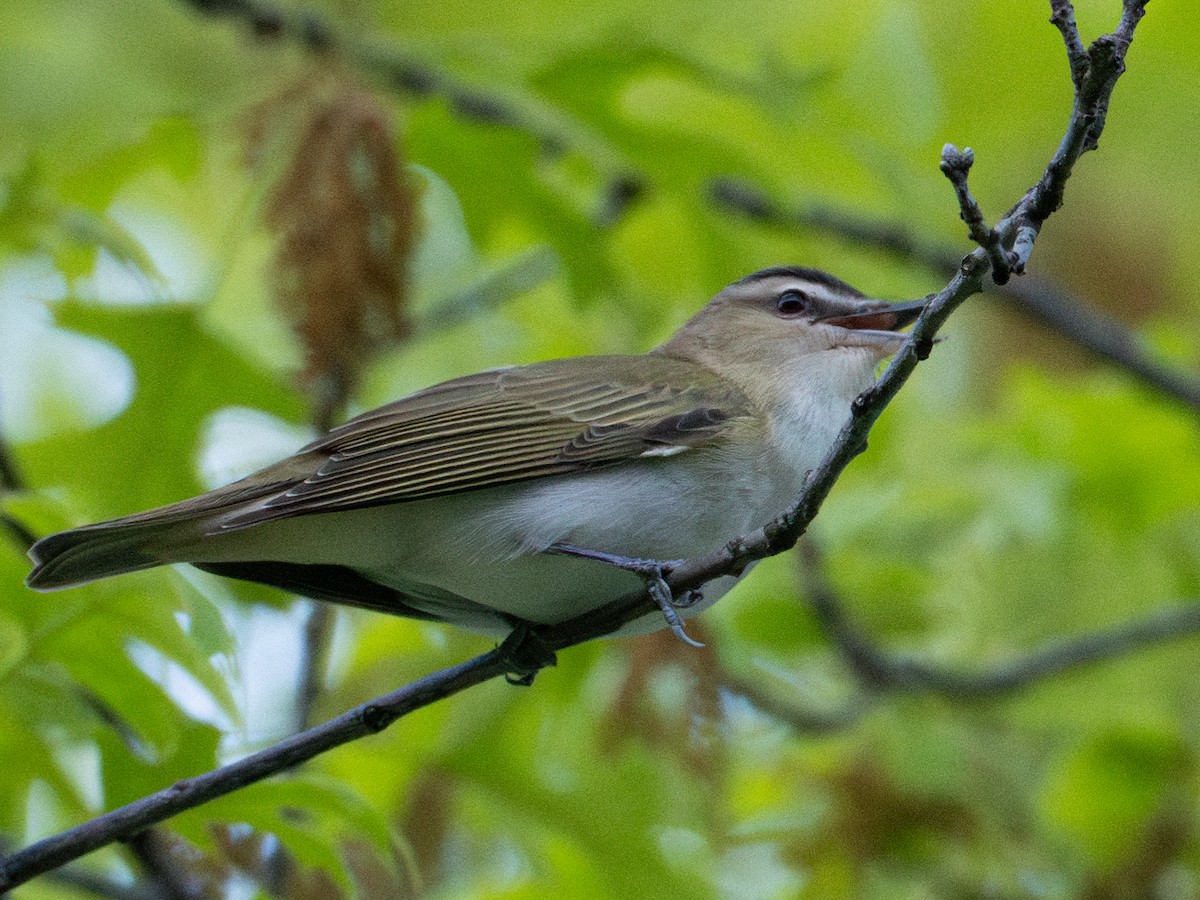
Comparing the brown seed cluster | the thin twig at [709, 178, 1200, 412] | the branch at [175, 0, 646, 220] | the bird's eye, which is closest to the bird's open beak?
the bird's eye

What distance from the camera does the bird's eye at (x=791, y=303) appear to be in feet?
14.9

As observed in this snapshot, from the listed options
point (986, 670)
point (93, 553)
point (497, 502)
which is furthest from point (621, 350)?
point (93, 553)

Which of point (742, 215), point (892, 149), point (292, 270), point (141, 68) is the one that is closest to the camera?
point (292, 270)

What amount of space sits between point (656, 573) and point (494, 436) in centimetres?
71

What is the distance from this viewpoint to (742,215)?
6.73 metres

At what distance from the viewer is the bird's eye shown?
4535 mm

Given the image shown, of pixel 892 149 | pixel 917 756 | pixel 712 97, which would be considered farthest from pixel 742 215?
pixel 917 756

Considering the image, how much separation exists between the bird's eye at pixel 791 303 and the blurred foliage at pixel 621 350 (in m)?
0.50

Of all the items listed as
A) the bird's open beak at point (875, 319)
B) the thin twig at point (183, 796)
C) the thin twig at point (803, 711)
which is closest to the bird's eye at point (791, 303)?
the bird's open beak at point (875, 319)

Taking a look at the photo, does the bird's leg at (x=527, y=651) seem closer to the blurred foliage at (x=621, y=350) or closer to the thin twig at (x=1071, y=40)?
the blurred foliage at (x=621, y=350)

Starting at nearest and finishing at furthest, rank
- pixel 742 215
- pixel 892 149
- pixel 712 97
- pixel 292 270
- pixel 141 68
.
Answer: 1. pixel 292 270
2. pixel 892 149
3. pixel 712 97
4. pixel 141 68
5. pixel 742 215

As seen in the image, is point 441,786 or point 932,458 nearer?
point 441,786

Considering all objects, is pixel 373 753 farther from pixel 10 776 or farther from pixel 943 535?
pixel 943 535

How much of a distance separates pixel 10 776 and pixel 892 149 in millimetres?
3364
